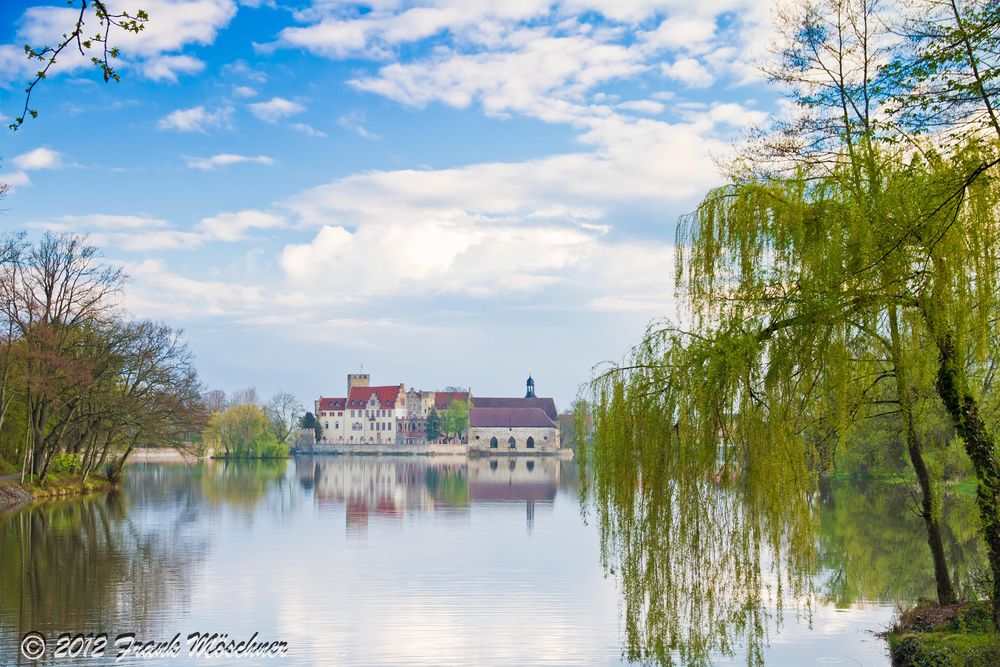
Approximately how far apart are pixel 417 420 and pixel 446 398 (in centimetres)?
947

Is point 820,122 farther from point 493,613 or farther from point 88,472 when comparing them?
point 88,472

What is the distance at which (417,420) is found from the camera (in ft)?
446

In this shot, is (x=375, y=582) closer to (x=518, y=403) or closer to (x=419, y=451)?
(x=419, y=451)

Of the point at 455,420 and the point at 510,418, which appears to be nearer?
the point at 455,420

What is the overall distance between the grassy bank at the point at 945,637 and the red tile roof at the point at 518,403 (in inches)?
4954

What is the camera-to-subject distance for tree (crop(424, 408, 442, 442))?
132 m

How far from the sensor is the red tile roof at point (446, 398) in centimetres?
14300

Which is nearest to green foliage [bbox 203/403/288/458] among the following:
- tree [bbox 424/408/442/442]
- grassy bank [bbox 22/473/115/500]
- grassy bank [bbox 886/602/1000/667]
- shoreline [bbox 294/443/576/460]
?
shoreline [bbox 294/443/576/460]

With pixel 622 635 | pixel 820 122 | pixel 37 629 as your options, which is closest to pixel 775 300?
pixel 820 122

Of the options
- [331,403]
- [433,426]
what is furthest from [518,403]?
[331,403]

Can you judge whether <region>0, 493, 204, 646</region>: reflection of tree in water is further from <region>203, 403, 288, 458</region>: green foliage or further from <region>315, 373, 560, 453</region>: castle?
<region>315, 373, 560, 453</region>: castle

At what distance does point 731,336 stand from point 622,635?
6258 mm

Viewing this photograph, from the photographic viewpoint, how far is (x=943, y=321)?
9484 millimetres

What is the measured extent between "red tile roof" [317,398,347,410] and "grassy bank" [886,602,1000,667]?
12737cm
